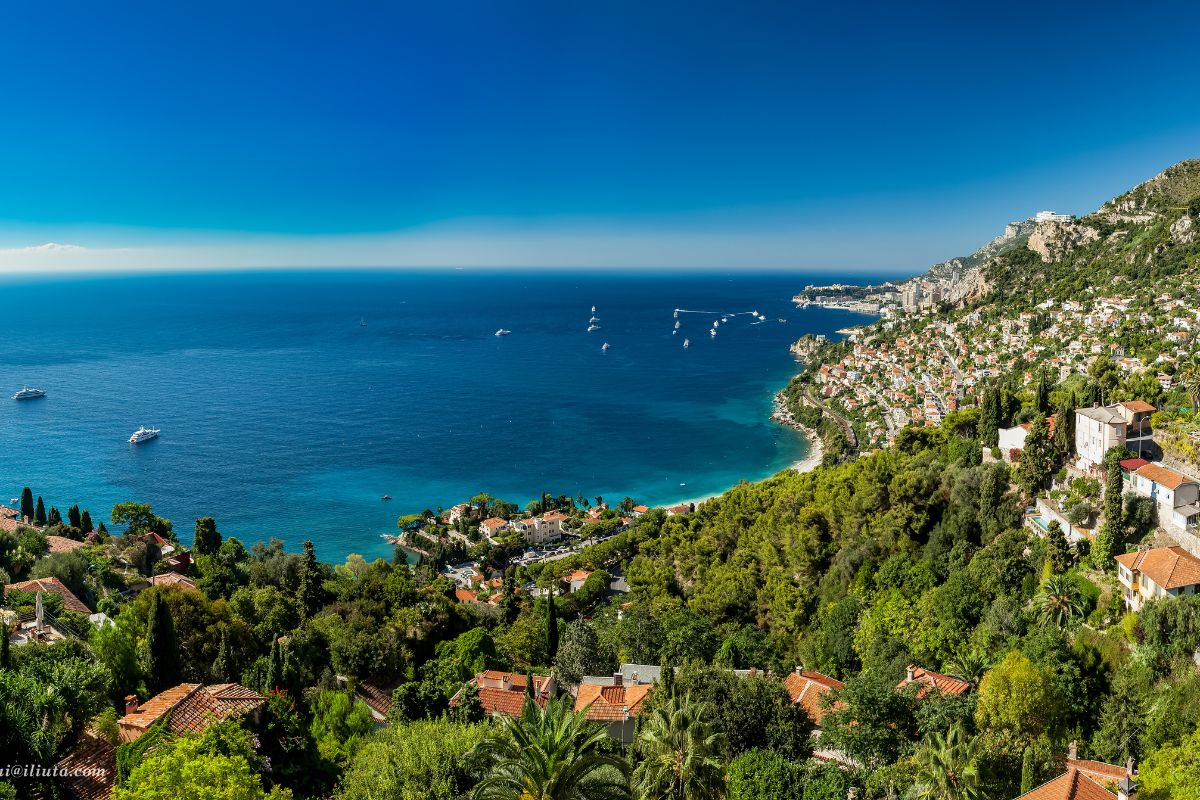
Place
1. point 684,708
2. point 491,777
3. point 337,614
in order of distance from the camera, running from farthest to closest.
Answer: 1. point 337,614
2. point 684,708
3. point 491,777

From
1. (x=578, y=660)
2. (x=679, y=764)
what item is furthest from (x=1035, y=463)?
(x=679, y=764)

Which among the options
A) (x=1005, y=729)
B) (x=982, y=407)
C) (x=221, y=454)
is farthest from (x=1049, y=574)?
(x=221, y=454)

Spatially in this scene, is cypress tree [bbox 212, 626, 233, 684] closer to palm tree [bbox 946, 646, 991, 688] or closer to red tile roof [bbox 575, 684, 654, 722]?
red tile roof [bbox 575, 684, 654, 722]

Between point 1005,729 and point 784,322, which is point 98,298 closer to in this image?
point 784,322

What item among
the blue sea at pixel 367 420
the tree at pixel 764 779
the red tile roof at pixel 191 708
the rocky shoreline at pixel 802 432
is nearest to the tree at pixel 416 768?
the red tile roof at pixel 191 708

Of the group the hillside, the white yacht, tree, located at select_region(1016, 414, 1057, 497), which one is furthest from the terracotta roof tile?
the white yacht

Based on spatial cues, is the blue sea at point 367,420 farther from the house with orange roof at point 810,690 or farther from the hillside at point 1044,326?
the house with orange roof at point 810,690
